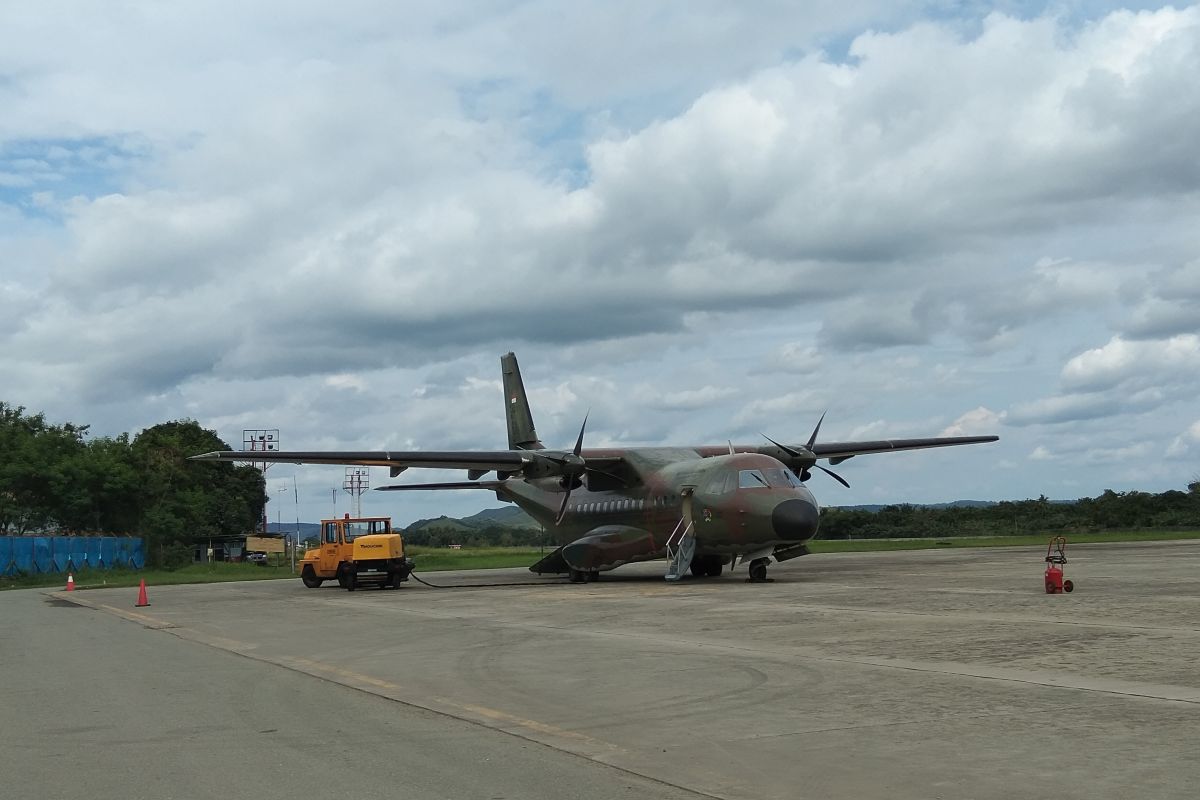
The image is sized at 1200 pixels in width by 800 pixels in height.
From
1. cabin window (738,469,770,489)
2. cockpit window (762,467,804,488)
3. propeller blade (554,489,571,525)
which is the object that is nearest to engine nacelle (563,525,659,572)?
propeller blade (554,489,571,525)

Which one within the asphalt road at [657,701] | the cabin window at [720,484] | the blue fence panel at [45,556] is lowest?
the asphalt road at [657,701]

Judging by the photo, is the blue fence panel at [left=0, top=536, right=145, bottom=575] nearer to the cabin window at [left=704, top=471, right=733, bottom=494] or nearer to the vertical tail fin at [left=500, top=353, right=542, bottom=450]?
the vertical tail fin at [left=500, top=353, right=542, bottom=450]

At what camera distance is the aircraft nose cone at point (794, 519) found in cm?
2698

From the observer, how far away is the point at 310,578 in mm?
36500

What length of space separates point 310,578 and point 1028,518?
64.2m

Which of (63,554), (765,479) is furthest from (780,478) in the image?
(63,554)

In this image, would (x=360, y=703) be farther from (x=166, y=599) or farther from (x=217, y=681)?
(x=166, y=599)

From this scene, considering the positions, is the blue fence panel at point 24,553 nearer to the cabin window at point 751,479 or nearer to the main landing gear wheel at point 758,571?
the main landing gear wheel at point 758,571

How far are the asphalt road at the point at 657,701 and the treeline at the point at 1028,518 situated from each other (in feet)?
193

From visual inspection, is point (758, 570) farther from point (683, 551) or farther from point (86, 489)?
point (86, 489)

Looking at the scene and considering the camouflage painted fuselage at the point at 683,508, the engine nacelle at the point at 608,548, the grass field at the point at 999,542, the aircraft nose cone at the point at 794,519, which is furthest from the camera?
the grass field at the point at 999,542

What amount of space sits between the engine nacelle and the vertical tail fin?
27.5ft

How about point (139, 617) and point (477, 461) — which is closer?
point (139, 617)

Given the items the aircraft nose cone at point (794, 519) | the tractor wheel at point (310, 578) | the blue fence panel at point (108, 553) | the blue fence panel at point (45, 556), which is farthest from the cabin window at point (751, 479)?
the blue fence panel at point (108, 553)
